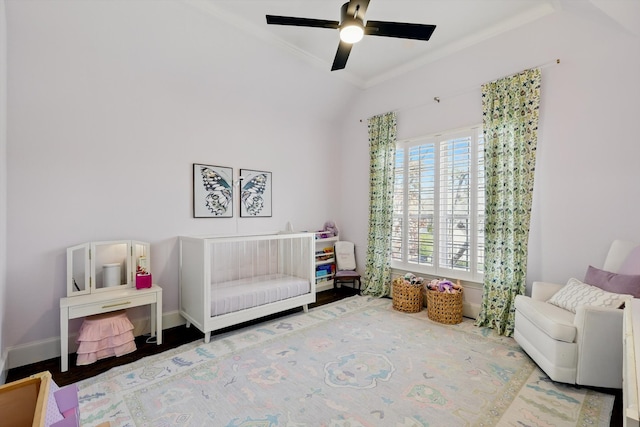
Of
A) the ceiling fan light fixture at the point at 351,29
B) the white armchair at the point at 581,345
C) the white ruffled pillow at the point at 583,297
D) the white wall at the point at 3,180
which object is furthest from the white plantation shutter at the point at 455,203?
the white wall at the point at 3,180

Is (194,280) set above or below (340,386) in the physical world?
above

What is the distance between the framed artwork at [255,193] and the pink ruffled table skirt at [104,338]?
5.40 feet

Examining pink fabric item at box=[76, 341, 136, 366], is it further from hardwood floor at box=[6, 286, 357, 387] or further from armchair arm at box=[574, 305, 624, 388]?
armchair arm at box=[574, 305, 624, 388]

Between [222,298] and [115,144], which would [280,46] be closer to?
[115,144]

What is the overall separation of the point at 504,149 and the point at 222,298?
3.16 meters

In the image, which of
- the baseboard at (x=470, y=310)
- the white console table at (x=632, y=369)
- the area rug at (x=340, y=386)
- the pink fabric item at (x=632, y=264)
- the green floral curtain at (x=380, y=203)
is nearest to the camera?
the white console table at (x=632, y=369)

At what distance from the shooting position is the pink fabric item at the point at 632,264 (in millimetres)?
2156

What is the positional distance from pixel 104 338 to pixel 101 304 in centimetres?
28

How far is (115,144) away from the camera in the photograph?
2.76m

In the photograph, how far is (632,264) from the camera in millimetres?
2195

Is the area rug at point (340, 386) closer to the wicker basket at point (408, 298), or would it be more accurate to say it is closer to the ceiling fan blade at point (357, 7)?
the wicker basket at point (408, 298)

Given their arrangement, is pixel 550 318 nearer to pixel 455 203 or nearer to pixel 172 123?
pixel 455 203

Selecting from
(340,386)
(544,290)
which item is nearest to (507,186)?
(544,290)

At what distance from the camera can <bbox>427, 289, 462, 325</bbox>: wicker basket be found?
3203 millimetres
